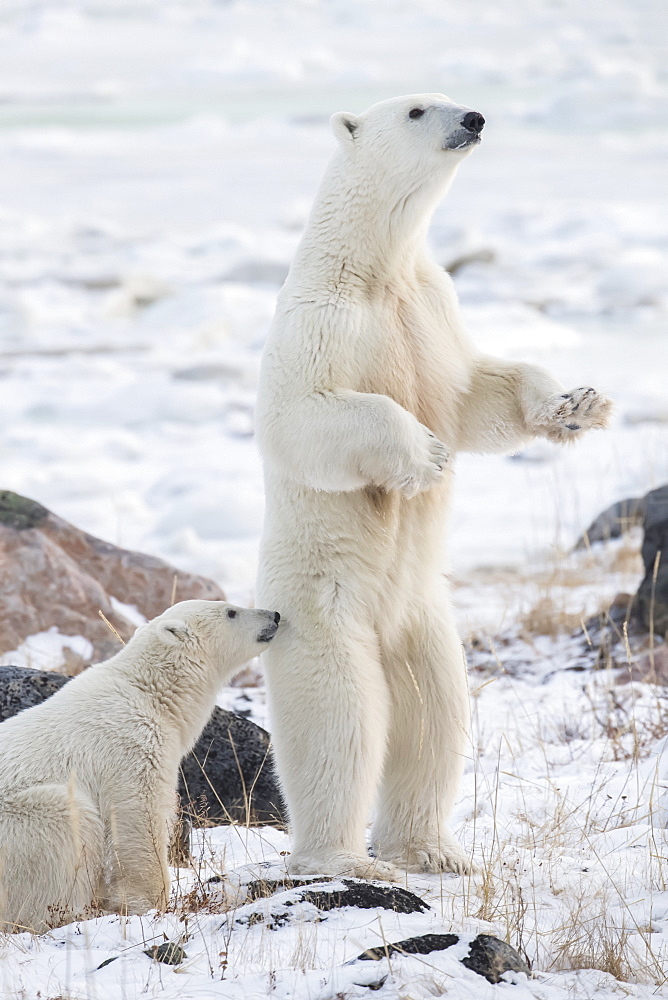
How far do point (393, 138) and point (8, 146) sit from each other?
39176mm

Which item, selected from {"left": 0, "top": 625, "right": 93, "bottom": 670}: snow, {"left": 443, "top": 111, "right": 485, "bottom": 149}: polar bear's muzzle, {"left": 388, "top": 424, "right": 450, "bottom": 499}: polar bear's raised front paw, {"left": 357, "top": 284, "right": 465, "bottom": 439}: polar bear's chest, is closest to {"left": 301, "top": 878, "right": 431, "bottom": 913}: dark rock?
{"left": 388, "top": 424, "right": 450, "bottom": 499}: polar bear's raised front paw

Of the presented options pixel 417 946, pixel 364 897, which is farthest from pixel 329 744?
pixel 417 946

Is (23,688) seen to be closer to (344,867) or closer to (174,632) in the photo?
(174,632)

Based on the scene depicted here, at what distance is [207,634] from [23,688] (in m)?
0.88

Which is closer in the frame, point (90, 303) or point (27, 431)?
point (27, 431)

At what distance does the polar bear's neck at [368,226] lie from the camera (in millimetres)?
3518

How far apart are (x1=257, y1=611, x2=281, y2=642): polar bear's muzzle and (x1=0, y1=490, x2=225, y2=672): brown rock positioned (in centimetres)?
216

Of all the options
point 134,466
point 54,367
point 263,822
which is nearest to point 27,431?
point 134,466

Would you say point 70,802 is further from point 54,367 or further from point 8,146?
point 8,146

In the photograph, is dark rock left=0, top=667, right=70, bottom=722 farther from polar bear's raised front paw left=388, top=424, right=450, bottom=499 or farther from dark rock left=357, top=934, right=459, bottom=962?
dark rock left=357, top=934, right=459, bottom=962

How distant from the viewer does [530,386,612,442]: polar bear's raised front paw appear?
353 centimetres

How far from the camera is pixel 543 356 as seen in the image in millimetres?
16469

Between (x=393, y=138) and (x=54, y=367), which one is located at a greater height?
(x=54, y=367)

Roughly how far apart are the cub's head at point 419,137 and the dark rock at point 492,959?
2211 mm
